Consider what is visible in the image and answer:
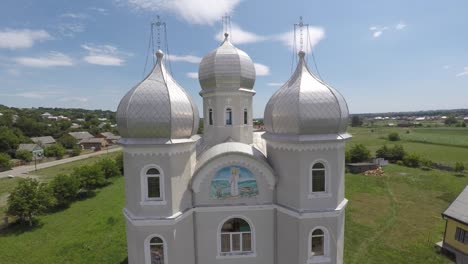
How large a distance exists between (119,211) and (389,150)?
49.4 meters

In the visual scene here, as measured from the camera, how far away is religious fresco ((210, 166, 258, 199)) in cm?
1246

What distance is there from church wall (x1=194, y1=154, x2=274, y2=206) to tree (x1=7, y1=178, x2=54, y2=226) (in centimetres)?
1892

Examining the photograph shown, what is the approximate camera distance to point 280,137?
11.9 m

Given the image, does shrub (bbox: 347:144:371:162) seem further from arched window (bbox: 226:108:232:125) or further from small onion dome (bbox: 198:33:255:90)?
arched window (bbox: 226:108:232:125)

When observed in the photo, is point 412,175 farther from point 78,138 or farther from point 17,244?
point 78,138

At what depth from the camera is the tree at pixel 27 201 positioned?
73.3ft

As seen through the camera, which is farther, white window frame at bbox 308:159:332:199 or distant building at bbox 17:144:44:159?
distant building at bbox 17:144:44:159

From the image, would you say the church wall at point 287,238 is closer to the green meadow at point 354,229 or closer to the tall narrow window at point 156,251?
the tall narrow window at point 156,251

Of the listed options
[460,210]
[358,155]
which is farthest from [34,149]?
[460,210]

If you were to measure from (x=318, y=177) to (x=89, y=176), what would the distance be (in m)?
30.2

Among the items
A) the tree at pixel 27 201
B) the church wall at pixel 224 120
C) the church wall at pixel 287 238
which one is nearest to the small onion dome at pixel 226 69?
the church wall at pixel 224 120

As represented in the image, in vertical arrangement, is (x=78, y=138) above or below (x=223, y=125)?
below

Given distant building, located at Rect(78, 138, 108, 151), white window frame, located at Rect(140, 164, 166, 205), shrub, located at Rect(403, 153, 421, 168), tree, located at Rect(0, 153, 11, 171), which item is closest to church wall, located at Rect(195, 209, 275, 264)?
white window frame, located at Rect(140, 164, 166, 205)

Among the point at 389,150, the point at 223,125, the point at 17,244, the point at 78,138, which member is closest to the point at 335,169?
the point at 223,125
